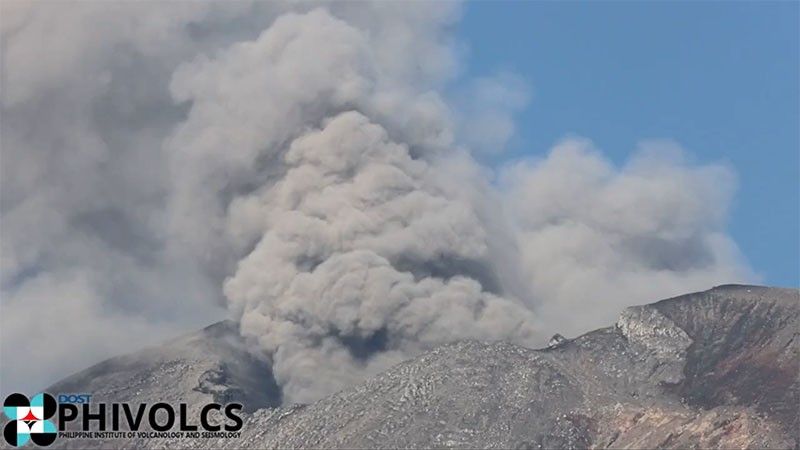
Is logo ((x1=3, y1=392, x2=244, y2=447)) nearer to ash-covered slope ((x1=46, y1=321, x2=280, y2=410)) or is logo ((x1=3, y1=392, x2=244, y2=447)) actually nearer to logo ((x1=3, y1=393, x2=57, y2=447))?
logo ((x1=3, y1=393, x2=57, y2=447))

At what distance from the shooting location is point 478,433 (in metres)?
124

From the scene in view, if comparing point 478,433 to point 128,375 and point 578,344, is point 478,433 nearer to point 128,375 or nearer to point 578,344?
point 578,344

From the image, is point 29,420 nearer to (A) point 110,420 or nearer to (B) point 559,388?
(A) point 110,420

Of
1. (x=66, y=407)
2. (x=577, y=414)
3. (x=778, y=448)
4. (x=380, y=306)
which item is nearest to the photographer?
(x=778, y=448)

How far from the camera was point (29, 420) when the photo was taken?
126 meters

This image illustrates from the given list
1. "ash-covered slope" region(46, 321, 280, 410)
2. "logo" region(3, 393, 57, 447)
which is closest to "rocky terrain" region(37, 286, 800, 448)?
"ash-covered slope" region(46, 321, 280, 410)

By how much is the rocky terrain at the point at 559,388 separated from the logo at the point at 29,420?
1574 millimetres

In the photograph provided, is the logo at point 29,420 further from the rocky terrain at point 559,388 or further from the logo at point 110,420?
the rocky terrain at point 559,388

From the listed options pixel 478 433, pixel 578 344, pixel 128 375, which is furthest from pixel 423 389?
pixel 128 375

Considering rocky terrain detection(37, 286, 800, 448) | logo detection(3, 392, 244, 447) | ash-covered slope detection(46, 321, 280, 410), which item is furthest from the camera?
ash-covered slope detection(46, 321, 280, 410)

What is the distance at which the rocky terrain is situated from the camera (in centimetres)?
12381

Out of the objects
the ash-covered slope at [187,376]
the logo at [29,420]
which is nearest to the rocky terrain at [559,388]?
the ash-covered slope at [187,376]

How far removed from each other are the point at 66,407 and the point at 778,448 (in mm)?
49751

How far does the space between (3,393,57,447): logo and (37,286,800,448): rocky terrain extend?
1.57 m
